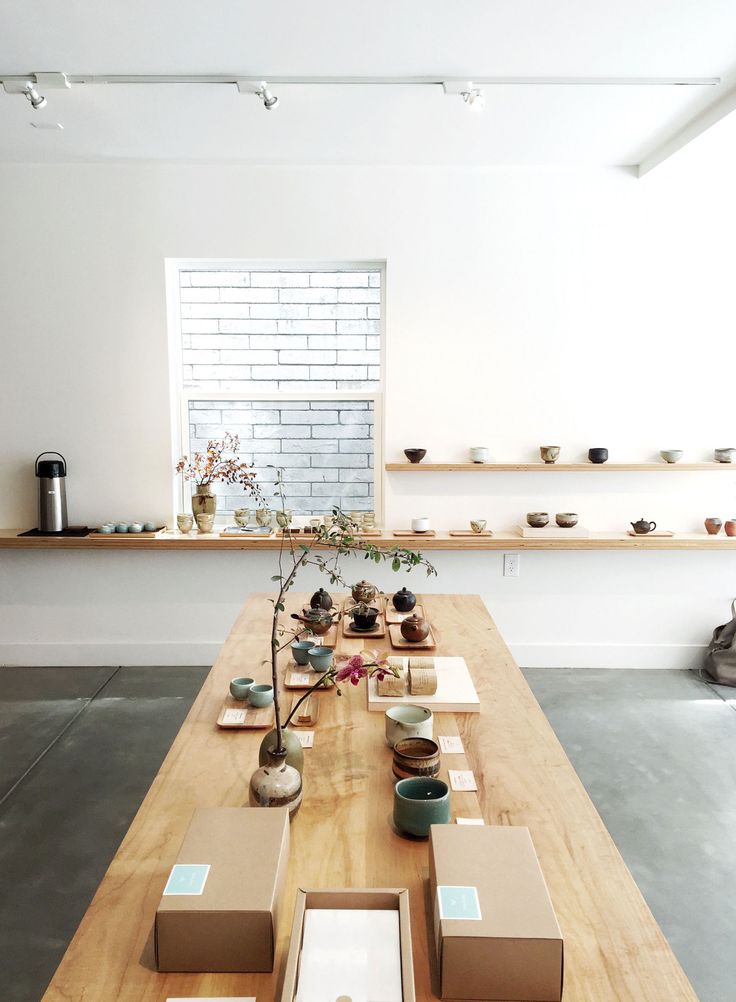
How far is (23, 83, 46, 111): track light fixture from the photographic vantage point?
2887 millimetres

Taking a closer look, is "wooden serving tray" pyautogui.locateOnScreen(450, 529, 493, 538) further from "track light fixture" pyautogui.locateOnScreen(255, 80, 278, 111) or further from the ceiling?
"track light fixture" pyautogui.locateOnScreen(255, 80, 278, 111)

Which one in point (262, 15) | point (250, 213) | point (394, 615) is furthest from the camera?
point (250, 213)

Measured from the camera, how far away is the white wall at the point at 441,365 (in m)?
4.04

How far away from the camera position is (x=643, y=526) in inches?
162

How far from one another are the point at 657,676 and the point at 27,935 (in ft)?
11.0

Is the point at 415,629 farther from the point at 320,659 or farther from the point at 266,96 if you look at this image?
the point at 266,96

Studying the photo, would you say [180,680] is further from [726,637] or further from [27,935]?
[726,637]

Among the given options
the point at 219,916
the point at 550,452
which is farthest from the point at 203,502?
the point at 219,916

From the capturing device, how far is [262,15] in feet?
7.90

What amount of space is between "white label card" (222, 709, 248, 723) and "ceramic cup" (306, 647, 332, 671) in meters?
0.33

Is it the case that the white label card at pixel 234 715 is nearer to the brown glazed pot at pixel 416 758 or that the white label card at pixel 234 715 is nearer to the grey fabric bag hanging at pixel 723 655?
the brown glazed pot at pixel 416 758

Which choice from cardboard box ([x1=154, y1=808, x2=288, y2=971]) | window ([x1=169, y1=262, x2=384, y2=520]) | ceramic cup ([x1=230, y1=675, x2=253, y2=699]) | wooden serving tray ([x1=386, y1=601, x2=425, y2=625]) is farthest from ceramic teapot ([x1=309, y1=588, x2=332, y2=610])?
window ([x1=169, y1=262, x2=384, y2=520])

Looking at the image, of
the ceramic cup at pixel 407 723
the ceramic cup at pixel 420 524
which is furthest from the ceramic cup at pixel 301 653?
the ceramic cup at pixel 420 524

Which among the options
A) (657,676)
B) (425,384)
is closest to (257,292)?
(425,384)
